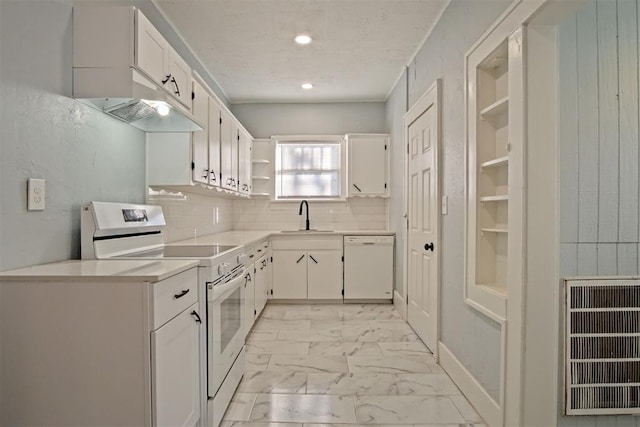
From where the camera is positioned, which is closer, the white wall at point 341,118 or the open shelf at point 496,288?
the open shelf at point 496,288

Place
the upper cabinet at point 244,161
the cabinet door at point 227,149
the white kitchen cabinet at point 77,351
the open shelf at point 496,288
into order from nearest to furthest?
the white kitchen cabinet at point 77,351
the open shelf at point 496,288
the cabinet door at point 227,149
the upper cabinet at point 244,161

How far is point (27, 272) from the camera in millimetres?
1334

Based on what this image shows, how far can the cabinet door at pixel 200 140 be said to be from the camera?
2512mm

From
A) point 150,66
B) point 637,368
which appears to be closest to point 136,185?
point 150,66

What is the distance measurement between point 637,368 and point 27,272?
256cm

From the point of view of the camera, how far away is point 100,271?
4.53 feet

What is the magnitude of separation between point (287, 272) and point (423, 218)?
6.36ft

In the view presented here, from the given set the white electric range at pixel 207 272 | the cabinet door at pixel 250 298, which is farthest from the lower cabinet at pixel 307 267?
the white electric range at pixel 207 272

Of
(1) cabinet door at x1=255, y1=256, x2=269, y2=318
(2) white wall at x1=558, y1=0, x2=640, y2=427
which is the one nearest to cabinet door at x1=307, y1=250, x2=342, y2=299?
(1) cabinet door at x1=255, y1=256, x2=269, y2=318

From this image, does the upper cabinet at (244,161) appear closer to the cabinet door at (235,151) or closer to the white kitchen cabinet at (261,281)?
the cabinet door at (235,151)

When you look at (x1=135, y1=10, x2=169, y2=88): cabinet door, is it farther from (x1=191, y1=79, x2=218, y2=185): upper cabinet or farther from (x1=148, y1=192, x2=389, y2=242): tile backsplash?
(x1=148, y1=192, x2=389, y2=242): tile backsplash

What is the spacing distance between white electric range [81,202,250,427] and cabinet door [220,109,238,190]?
3.03ft

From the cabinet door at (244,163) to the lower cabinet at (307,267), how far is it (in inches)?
30.3

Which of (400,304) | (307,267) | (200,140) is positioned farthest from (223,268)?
(400,304)
